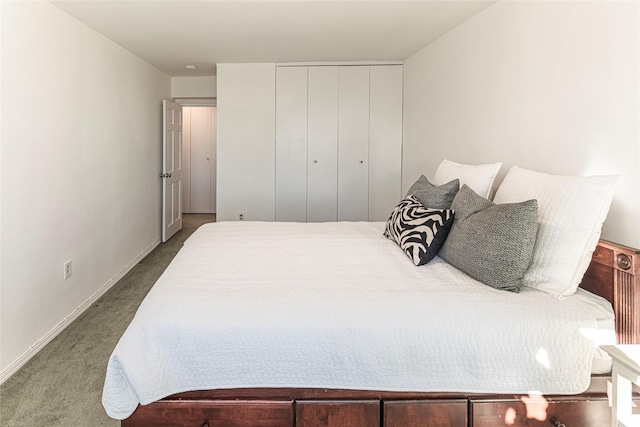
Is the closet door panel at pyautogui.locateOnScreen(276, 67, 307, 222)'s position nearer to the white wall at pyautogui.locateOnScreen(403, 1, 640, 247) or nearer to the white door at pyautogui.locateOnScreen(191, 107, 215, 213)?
the white wall at pyautogui.locateOnScreen(403, 1, 640, 247)

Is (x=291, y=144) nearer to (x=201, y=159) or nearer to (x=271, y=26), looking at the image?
(x=271, y=26)

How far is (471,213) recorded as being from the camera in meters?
1.91

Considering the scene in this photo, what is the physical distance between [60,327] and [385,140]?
3724 millimetres

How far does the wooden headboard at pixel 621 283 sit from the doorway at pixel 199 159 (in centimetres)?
Answer: 687

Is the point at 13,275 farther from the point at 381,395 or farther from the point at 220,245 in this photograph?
the point at 381,395

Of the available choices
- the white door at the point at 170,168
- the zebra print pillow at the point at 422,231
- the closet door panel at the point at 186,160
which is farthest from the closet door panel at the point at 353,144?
the closet door panel at the point at 186,160

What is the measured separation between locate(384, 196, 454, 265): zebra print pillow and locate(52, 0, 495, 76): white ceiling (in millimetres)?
1550

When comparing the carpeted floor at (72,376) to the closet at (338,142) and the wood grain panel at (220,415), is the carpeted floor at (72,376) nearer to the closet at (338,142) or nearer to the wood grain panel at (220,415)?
the wood grain panel at (220,415)

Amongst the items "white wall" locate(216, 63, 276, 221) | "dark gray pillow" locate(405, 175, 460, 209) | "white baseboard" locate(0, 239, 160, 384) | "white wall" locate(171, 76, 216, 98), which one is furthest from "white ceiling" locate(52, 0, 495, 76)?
"white baseboard" locate(0, 239, 160, 384)

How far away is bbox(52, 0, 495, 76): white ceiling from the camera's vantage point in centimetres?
277

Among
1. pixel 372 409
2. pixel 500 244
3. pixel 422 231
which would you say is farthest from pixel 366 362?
pixel 422 231

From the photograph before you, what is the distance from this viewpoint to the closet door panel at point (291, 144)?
477cm

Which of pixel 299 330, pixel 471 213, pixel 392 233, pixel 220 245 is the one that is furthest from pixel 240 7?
pixel 299 330

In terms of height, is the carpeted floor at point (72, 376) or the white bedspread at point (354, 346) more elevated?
the white bedspread at point (354, 346)
